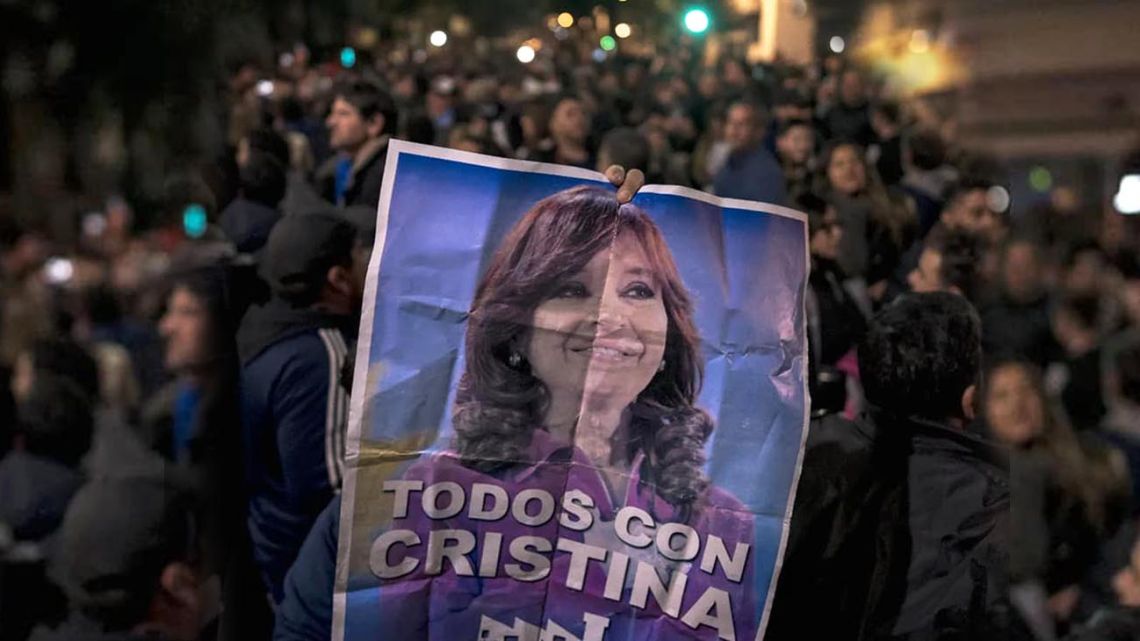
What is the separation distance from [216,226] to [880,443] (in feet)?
11.0

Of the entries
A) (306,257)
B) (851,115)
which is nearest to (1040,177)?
(851,115)

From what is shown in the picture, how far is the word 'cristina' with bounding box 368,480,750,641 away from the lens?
68.2 inches

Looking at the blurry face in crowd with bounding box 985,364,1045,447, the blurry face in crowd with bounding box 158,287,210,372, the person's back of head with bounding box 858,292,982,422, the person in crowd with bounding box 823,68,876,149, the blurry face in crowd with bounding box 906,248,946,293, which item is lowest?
the blurry face in crowd with bounding box 158,287,210,372

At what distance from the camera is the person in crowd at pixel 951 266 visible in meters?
A: 3.75

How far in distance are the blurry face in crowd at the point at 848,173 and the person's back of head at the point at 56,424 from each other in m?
3.24

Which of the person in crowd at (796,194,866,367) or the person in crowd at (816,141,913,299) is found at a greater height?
the person in crowd at (816,141,913,299)

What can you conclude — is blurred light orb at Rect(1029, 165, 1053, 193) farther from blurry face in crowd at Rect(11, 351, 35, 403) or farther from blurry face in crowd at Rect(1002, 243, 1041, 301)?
blurry face in crowd at Rect(11, 351, 35, 403)

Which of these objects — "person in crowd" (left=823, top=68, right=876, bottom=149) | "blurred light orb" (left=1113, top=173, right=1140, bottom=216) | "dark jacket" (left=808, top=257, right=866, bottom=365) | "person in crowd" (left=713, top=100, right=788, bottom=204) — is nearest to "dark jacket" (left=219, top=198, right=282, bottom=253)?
"person in crowd" (left=713, top=100, right=788, bottom=204)

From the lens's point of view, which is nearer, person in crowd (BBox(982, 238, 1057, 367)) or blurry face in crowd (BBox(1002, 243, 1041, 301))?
person in crowd (BBox(982, 238, 1057, 367))

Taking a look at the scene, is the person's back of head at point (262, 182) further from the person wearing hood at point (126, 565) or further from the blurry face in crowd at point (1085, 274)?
the blurry face in crowd at point (1085, 274)

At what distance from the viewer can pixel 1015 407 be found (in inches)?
122

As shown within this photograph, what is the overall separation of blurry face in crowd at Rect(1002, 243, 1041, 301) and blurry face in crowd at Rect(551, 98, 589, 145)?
195 cm

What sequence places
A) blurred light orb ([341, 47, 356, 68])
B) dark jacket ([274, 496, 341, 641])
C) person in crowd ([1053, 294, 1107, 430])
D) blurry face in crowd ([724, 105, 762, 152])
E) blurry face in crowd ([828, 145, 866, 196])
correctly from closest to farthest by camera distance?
dark jacket ([274, 496, 341, 641]) < person in crowd ([1053, 294, 1107, 430]) < blurry face in crowd ([828, 145, 866, 196]) < blurry face in crowd ([724, 105, 762, 152]) < blurred light orb ([341, 47, 356, 68])

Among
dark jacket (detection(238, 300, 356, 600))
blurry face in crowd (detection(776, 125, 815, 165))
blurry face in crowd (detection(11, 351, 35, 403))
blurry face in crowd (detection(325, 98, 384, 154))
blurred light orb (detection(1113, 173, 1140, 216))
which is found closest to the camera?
dark jacket (detection(238, 300, 356, 600))
